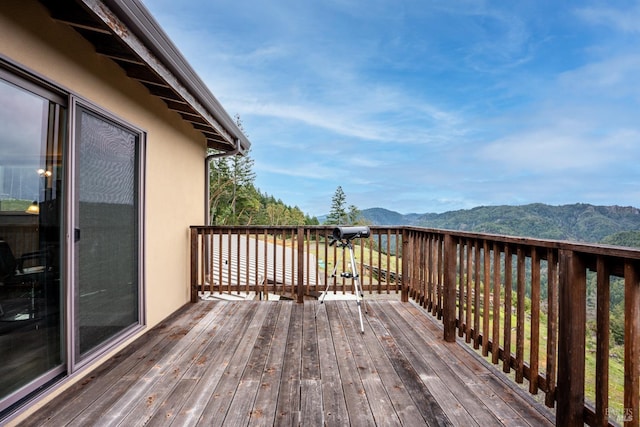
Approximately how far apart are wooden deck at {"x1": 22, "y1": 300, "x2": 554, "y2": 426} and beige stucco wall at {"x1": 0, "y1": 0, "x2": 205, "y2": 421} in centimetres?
38

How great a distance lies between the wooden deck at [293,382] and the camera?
1.71 m

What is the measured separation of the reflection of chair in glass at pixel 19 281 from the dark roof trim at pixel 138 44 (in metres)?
1.37

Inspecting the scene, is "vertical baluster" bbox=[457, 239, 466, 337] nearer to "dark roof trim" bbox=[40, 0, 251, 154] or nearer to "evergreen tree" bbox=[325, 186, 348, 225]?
"dark roof trim" bbox=[40, 0, 251, 154]

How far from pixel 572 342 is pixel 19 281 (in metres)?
3.04

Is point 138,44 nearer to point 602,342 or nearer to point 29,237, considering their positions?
point 29,237

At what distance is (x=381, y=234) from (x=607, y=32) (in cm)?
2499

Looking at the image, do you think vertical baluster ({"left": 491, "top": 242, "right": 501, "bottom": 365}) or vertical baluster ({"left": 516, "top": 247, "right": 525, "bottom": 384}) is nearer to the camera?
vertical baluster ({"left": 516, "top": 247, "right": 525, "bottom": 384})

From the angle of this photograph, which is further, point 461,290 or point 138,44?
point 461,290

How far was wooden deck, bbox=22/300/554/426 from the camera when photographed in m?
1.71

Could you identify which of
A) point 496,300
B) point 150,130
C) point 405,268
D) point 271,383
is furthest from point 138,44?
point 405,268

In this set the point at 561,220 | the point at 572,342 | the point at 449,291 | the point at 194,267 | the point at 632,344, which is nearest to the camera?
the point at 632,344

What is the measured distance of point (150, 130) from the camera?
3.16 m

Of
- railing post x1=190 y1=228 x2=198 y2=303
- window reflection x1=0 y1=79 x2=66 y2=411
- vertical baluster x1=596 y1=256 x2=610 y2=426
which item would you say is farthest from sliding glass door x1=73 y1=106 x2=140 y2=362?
vertical baluster x1=596 y1=256 x2=610 y2=426

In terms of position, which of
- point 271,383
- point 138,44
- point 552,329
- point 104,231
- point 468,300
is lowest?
point 271,383
